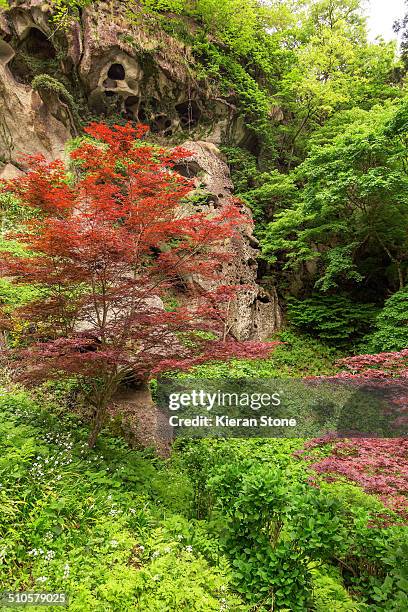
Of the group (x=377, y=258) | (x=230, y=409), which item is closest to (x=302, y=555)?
(x=230, y=409)

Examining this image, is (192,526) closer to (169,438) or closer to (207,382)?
(169,438)

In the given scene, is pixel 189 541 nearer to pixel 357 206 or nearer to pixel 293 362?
pixel 293 362

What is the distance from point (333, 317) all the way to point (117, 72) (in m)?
11.4

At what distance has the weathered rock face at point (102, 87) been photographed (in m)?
11.5

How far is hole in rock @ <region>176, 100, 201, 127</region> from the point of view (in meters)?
14.2

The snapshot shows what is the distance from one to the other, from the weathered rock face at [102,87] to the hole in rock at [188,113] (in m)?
0.42

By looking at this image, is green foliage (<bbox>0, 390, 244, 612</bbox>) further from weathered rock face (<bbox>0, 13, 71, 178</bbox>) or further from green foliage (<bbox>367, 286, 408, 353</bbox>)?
weathered rock face (<bbox>0, 13, 71, 178</bbox>)

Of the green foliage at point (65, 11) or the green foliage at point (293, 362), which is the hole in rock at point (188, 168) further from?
the green foliage at point (293, 362)

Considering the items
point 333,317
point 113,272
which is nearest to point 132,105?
point 333,317

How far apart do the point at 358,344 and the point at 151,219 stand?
8.84 metres

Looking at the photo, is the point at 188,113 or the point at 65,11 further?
the point at 188,113

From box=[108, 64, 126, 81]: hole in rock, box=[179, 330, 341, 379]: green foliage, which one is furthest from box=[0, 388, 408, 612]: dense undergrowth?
box=[108, 64, 126, 81]: hole in rock

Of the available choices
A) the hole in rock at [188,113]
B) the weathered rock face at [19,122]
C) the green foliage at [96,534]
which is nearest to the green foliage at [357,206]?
the hole in rock at [188,113]

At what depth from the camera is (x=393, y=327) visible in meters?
9.15
